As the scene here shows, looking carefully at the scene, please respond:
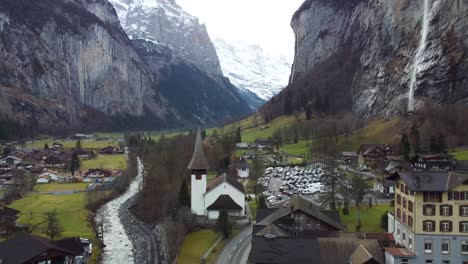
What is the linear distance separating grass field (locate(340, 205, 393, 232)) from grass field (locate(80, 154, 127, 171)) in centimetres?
7642

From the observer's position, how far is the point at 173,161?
283 ft

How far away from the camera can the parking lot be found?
77644 mm

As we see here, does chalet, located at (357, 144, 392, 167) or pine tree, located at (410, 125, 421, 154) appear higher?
pine tree, located at (410, 125, 421, 154)

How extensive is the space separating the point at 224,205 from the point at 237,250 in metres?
12.8

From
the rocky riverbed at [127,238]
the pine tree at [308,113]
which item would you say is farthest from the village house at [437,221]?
the pine tree at [308,113]

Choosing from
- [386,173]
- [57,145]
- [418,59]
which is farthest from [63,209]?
[57,145]

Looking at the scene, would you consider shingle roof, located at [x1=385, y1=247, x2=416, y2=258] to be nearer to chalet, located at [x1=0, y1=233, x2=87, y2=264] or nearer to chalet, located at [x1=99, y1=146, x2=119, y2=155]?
chalet, located at [x1=0, y1=233, x2=87, y2=264]

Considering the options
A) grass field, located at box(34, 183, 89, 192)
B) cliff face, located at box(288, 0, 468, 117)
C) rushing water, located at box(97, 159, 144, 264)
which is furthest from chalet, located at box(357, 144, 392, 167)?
grass field, located at box(34, 183, 89, 192)

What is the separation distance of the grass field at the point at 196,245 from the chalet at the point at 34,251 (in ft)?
36.1

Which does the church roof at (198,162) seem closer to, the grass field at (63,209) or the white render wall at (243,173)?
the grass field at (63,209)

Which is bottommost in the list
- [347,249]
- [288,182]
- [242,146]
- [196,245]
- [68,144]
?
[196,245]

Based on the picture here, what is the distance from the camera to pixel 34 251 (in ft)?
159

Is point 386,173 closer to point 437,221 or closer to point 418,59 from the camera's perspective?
point 437,221

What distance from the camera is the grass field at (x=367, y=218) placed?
55.6 meters
